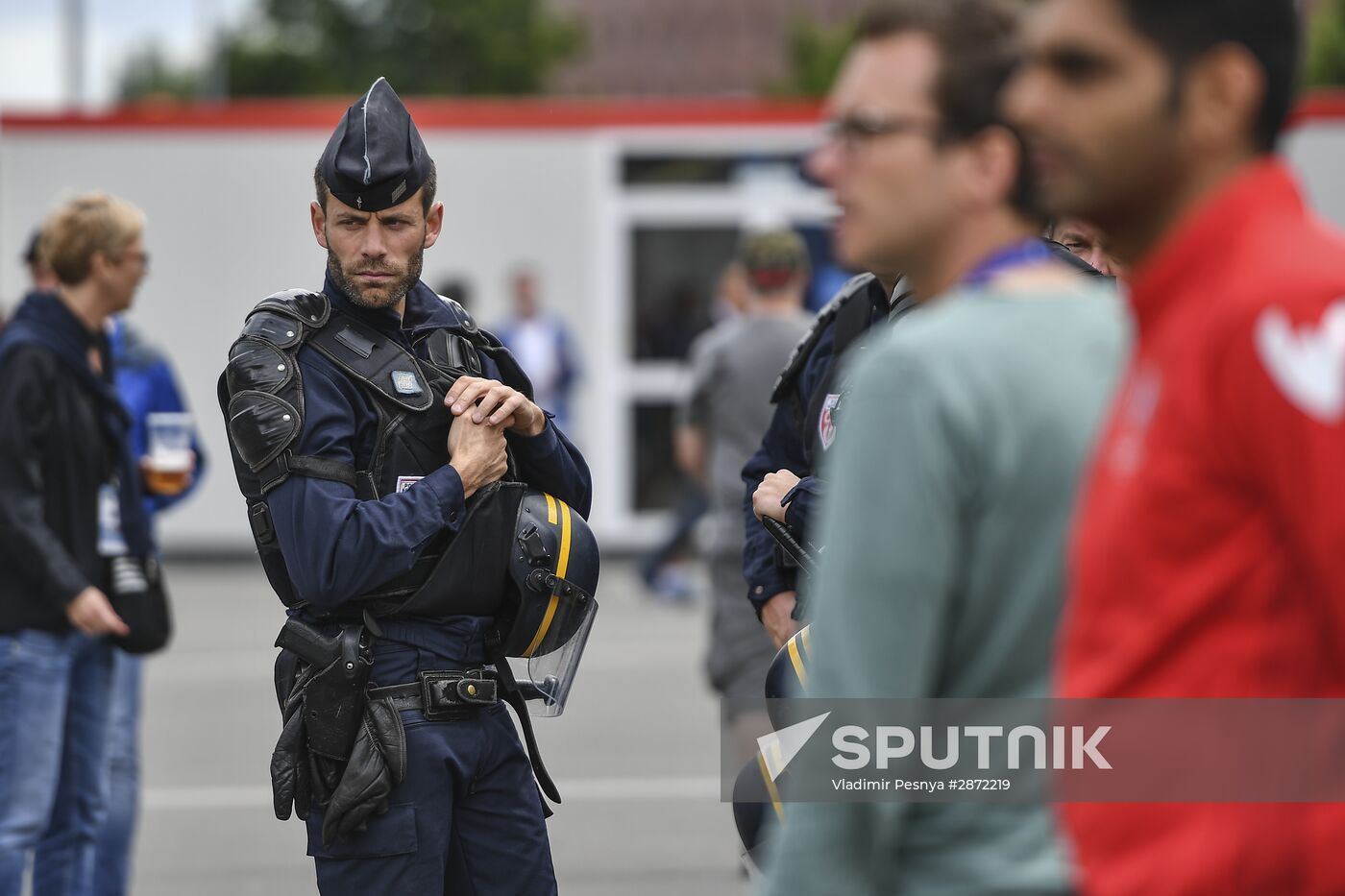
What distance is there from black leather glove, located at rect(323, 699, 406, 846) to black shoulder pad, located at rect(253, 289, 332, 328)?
2.47ft

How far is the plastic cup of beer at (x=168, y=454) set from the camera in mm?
5625

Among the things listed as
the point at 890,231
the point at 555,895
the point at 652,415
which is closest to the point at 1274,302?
the point at 890,231

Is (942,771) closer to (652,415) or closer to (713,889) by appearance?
(713,889)

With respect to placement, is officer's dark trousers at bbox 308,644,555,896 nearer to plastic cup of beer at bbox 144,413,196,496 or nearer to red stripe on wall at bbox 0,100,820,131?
plastic cup of beer at bbox 144,413,196,496

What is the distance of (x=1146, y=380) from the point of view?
155 centimetres

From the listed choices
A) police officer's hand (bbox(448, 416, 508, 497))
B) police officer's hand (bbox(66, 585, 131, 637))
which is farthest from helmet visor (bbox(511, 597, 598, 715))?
police officer's hand (bbox(66, 585, 131, 637))

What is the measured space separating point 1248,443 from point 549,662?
235 centimetres

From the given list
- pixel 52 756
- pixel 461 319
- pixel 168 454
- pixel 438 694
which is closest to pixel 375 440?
pixel 461 319

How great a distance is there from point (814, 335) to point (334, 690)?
4.42ft

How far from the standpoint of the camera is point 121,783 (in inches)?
215

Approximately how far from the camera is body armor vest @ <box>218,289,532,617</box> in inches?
128

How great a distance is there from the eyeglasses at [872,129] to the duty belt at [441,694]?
178cm

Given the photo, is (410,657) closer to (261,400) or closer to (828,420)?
(261,400)

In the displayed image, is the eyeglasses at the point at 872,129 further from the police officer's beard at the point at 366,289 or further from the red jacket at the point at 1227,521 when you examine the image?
the police officer's beard at the point at 366,289
